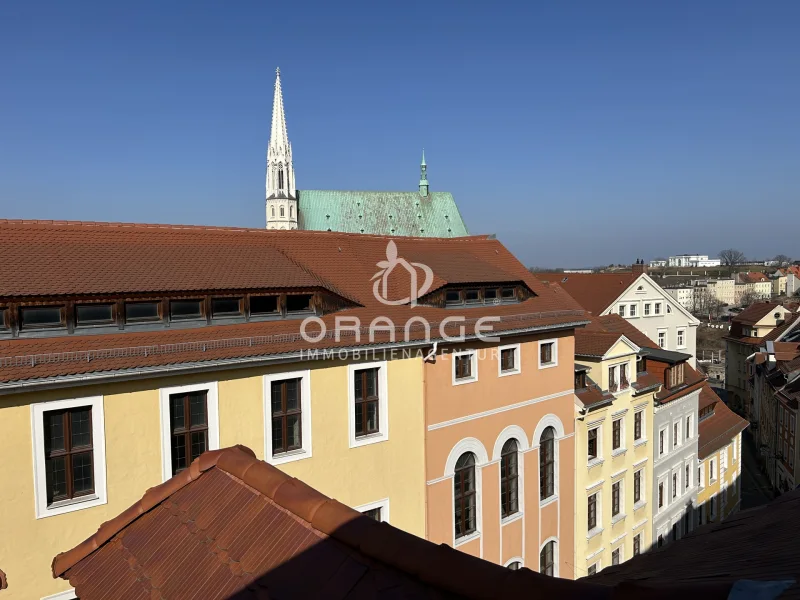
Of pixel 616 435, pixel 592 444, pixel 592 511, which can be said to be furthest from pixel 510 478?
pixel 616 435

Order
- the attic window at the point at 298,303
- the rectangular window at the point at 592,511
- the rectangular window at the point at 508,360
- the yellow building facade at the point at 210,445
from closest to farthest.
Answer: the yellow building facade at the point at 210,445 → the attic window at the point at 298,303 → the rectangular window at the point at 508,360 → the rectangular window at the point at 592,511

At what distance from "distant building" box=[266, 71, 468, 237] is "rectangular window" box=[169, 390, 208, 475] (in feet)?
220

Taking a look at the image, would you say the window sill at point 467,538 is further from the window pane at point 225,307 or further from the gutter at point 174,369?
the window pane at point 225,307

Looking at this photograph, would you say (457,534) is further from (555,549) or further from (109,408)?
(109,408)

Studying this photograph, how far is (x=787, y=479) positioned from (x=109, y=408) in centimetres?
3941

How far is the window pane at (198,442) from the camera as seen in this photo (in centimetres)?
1250

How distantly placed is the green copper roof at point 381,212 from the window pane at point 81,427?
230ft

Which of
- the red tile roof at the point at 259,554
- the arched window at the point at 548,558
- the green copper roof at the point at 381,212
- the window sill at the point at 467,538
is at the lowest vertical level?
the arched window at the point at 548,558

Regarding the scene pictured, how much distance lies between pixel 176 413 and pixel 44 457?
241 centimetres

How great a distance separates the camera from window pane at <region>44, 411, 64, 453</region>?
10836 millimetres

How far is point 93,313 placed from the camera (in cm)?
1191

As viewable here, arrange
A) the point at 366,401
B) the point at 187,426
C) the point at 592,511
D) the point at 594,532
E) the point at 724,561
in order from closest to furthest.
→ 1. the point at 724,561
2. the point at 187,426
3. the point at 366,401
4. the point at 594,532
5. the point at 592,511

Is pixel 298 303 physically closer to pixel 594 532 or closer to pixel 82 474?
pixel 82 474

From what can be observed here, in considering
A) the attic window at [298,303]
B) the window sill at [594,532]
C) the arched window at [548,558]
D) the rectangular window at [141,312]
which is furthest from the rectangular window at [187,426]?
the window sill at [594,532]
